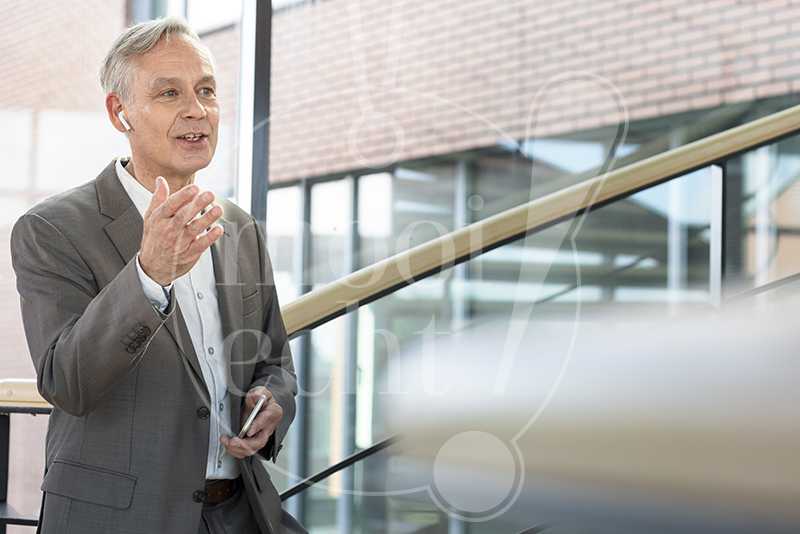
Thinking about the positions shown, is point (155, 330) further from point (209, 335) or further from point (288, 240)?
point (288, 240)

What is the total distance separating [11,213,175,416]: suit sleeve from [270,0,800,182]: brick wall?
3.65m

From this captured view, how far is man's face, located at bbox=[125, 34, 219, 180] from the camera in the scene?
45.1 inches

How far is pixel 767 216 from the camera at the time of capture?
3984mm

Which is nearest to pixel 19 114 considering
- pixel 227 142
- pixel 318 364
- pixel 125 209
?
pixel 227 142

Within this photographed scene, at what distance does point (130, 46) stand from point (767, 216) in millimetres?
3777

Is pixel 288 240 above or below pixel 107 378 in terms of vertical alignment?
above

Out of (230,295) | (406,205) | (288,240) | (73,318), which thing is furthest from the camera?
(406,205)

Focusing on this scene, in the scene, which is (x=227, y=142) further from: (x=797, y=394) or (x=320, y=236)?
(x=797, y=394)

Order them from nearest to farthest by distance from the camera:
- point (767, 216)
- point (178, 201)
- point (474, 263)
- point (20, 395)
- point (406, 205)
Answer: point (178, 201) < point (20, 395) < point (767, 216) < point (474, 263) < point (406, 205)

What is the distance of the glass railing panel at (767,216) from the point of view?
154 inches

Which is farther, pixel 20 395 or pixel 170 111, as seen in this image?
pixel 20 395

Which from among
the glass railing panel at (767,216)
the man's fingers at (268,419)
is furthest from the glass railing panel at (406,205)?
the man's fingers at (268,419)

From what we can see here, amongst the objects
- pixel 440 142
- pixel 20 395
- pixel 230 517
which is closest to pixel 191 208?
pixel 230 517

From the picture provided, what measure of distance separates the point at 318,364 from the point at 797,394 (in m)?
4.36
